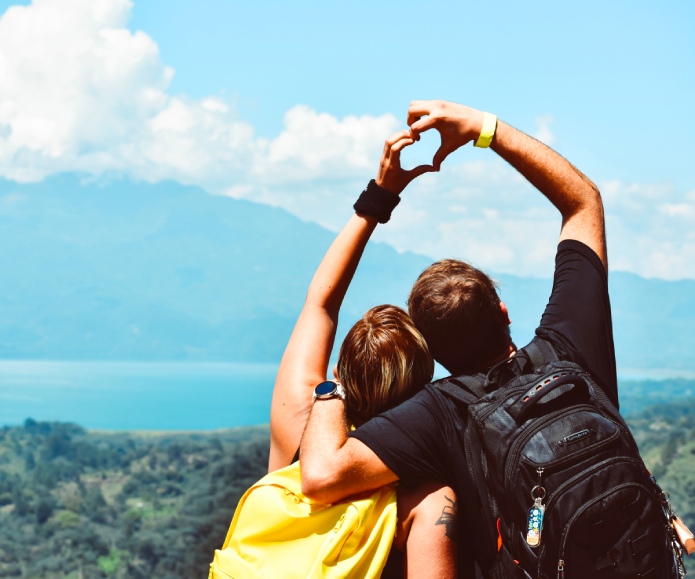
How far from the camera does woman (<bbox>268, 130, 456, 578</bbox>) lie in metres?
2.41

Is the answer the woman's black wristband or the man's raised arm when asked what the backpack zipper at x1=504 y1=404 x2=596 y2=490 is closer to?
the man's raised arm

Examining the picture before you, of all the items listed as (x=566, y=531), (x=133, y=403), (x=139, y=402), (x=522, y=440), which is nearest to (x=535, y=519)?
(x=566, y=531)

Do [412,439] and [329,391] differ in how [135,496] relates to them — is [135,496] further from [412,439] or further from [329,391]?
[412,439]

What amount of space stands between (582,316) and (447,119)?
70 centimetres

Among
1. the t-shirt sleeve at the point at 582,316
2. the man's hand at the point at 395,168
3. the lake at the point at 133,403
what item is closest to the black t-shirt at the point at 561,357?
the t-shirt sleeve at the point at 582,316

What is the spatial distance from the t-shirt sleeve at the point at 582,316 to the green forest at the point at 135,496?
158 feet

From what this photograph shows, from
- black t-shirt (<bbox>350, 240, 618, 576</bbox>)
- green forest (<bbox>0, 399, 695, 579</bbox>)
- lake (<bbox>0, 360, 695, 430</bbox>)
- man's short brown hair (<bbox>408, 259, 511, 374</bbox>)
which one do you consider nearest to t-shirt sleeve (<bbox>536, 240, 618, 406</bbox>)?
black t-shirt (<bbox>350, 240, 618, 576</bbox>)

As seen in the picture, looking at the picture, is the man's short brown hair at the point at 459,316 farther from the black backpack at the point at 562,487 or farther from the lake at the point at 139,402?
the lake at the point at 139,402

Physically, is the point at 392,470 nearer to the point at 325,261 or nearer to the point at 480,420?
the point at 480,420

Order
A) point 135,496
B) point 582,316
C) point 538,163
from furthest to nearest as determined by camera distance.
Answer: point 135,496 → point 538,163 → point 582,316

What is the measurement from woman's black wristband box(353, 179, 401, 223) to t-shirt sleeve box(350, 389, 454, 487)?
0.74 m

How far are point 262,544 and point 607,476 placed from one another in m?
0.90

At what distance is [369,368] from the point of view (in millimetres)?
2529

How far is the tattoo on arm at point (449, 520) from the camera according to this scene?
2.40 meters
